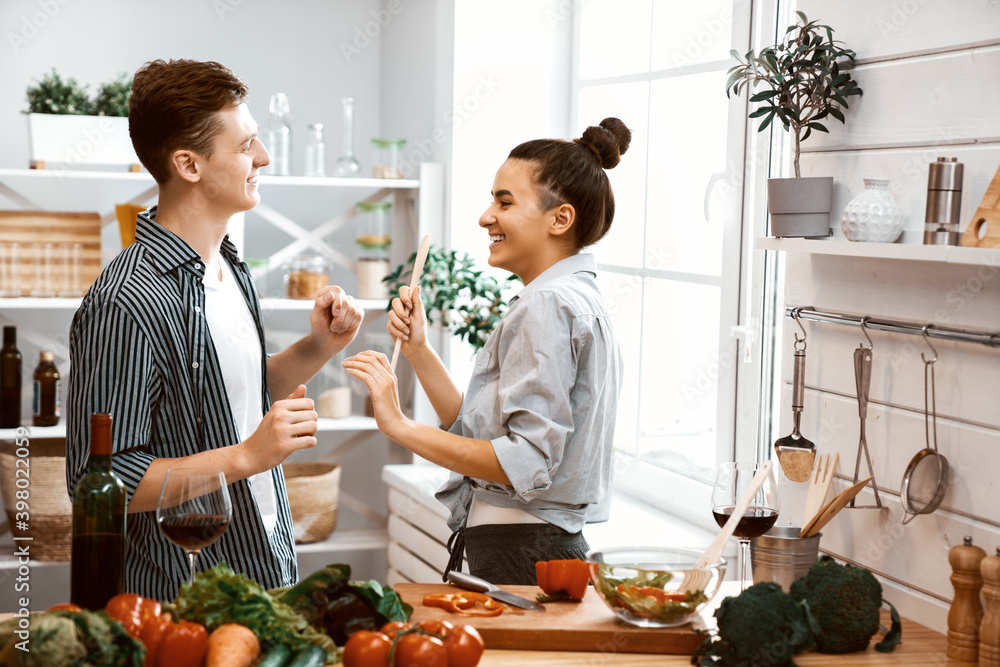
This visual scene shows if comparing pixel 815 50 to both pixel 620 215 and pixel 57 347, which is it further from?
pixel 57 347

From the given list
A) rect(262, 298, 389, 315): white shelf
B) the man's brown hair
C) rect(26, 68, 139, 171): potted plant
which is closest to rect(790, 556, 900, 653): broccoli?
the man's brown hair

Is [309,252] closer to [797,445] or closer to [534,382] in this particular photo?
[534,382]

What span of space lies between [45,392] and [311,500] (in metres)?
0.91

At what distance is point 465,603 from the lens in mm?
1504

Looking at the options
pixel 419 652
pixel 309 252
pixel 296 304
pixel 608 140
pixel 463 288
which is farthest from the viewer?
pixel 309 252

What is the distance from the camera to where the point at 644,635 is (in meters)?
1.44

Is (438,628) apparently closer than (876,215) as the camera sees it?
Yes

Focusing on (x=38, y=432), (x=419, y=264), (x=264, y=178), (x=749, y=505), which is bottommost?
(x=38, y=432)

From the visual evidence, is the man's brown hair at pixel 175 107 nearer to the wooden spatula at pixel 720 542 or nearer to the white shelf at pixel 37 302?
the wooden spatula at pixel 720 542

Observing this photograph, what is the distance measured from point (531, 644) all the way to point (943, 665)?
607 mm

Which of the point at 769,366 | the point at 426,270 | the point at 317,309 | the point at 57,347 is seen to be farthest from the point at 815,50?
the point at 57,347

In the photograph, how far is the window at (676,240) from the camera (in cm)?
265

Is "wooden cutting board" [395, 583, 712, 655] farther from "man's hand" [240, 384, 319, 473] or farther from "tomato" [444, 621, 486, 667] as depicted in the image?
"man's hand" [240, 384, 319, 473]

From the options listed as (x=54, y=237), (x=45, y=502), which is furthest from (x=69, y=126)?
(x=45, y=502)
